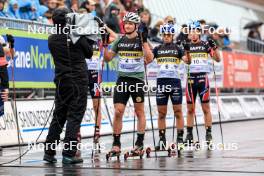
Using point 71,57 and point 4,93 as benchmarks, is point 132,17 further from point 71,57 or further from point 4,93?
point 4,93

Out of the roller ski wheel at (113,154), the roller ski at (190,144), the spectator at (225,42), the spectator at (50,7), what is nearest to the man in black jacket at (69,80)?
the roller ski wheel at (113,154)

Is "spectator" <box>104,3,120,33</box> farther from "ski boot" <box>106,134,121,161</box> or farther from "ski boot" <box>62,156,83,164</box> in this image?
"ski boot" <box>62,156,83,164</box>

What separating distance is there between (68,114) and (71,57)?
0.95 metres

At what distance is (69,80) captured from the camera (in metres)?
12.2

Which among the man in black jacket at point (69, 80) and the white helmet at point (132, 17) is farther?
the white helmet at point (132, 17)

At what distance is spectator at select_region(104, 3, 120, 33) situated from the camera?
70.1ft

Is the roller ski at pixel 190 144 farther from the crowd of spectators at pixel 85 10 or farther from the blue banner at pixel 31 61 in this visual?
the blue banner at pixel 31 61

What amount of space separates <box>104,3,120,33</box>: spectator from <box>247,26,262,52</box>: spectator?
1148cm

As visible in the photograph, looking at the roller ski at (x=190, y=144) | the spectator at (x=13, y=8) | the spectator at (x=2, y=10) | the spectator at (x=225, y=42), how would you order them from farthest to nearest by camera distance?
the spectator at (x=225, y=42), the spectator at (x=13, y=8), the spectator at (x=2, y=10), the roller ski at (x=190, y=144)

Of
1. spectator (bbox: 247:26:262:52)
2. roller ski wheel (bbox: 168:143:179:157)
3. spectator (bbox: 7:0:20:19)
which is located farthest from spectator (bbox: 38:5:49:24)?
spectator (bbox: 247:26:262:52)

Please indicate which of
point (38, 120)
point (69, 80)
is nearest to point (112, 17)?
point (38, 120)

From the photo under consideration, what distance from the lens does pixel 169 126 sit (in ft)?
74.1

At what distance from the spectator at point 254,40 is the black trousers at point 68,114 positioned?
20.3 metres

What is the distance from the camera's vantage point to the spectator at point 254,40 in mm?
31792
